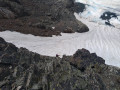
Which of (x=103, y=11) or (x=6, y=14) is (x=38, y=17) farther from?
(x=103, y=11)

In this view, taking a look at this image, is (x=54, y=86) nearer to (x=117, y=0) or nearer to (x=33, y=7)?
(x=33, y=7)

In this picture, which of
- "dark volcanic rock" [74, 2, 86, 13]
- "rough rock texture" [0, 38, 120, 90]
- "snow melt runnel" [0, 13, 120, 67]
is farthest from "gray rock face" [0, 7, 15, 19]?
"dark volcanic rock" [74, 2, 86, 13]

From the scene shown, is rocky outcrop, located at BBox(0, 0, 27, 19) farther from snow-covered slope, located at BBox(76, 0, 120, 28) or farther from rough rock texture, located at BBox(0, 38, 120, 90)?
snow-covered slope, located at BBox(76, 0, 120, 28)

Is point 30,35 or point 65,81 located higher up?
point 65,81

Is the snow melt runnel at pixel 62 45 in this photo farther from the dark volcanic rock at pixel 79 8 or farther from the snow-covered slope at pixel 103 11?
the dark volcanic rock at pixel 79 8

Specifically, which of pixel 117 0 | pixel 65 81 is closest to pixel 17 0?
pixel 65 81

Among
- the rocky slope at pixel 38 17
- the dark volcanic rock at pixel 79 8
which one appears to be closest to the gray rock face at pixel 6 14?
the rocky slope at pixel 38 17
